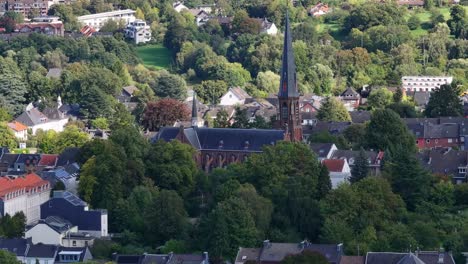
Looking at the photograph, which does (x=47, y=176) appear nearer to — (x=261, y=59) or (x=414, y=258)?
(x=414, y=258)

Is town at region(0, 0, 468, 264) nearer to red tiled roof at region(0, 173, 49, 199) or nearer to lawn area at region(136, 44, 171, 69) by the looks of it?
red tiled roof at region(0, 173, 49, 199)

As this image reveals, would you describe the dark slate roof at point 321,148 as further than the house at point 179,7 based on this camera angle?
No

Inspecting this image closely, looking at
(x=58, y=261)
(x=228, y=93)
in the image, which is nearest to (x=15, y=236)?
(x=58, y=261)

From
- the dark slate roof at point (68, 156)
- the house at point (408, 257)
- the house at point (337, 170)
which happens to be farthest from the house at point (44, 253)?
the house at point (337, 170)

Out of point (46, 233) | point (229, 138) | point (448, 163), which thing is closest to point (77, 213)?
point (46, 233)

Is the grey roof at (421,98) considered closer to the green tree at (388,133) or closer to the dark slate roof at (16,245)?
the green tree at (388,133)

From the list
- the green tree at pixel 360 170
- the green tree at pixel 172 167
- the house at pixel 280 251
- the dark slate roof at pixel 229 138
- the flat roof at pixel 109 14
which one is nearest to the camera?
the house at pixel 280 251
